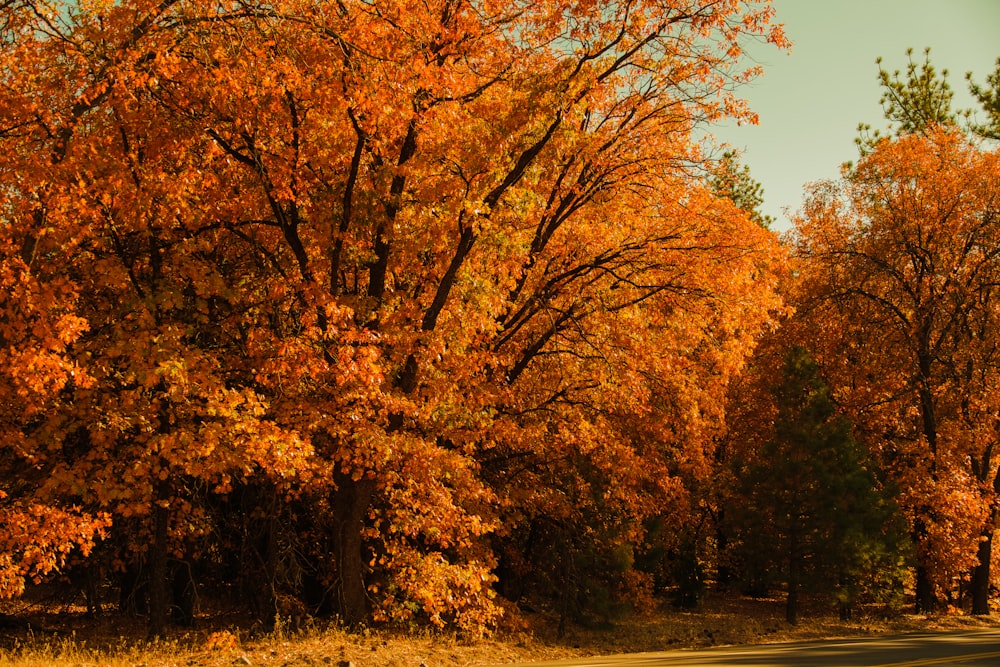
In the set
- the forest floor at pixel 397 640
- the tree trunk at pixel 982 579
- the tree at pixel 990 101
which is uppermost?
the tree at pixel 990 101

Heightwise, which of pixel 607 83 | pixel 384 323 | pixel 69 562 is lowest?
pixel 69 562

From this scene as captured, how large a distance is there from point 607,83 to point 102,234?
9.01m

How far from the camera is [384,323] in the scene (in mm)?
13398

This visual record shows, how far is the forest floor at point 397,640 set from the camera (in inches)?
458

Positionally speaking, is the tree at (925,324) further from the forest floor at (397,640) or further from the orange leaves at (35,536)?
the orange leaves at (35,536)

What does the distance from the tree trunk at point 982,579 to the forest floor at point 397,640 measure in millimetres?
787

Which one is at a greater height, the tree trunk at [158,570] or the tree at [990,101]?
the tree at [990,101]

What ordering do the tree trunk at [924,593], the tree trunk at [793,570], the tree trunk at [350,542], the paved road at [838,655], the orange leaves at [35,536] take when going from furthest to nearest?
the tree trunk at [924,593] < the tree trunk at [793,570] < the tree trunk at [350,542] < the paved road at [838,655] < the orange leaves at [35,536]

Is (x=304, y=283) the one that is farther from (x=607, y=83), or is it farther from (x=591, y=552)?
(x=591, y=552)

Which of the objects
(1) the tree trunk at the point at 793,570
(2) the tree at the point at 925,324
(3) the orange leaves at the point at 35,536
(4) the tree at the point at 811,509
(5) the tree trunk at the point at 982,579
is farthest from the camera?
(5) the tree trunk at the point at 982,579

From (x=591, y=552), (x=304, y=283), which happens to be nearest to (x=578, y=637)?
(x=591, y=552)

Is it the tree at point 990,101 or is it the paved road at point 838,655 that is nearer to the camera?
the paved road at point 838,655

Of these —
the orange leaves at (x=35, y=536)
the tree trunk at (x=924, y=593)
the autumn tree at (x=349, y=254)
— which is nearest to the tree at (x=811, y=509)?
the tree trunk at (x=924, y=593)

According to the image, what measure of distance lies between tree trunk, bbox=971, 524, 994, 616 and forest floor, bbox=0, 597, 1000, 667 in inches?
31.0
